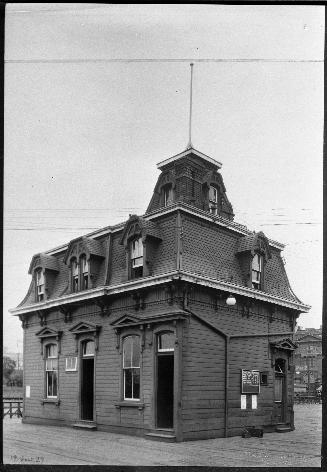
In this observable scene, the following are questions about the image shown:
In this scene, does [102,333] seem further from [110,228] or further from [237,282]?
[237,282]

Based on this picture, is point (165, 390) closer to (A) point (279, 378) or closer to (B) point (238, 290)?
(A) point (279, 378)

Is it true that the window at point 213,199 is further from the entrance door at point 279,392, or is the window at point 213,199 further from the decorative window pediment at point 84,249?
the entrance door at point 279,392

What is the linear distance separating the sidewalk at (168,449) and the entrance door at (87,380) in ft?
3.67

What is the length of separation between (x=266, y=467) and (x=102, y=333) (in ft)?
24.3

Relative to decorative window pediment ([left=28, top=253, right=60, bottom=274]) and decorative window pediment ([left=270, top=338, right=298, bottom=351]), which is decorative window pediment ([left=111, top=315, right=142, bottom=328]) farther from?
decorative window pediment ([left=270, top=338, right=298, bottom=351])

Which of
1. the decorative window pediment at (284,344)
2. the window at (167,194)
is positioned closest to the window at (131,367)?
the decorative window pediment at (284,344)

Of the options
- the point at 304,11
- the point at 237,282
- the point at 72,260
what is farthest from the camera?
the point at 72,260

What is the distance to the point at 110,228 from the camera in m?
18.4

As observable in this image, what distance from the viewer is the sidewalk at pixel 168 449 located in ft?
43.0

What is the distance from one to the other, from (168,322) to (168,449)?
3.59 m

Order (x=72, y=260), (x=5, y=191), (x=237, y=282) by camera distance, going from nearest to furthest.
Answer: (x=5, y=191) → (x=237, y=282) → (x=72, y=260)

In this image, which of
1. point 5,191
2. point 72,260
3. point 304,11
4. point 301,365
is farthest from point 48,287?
point 304,11

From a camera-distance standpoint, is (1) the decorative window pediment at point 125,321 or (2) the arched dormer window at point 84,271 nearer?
(1) the decorative window pediment at point 125,321

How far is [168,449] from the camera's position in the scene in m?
14.7
